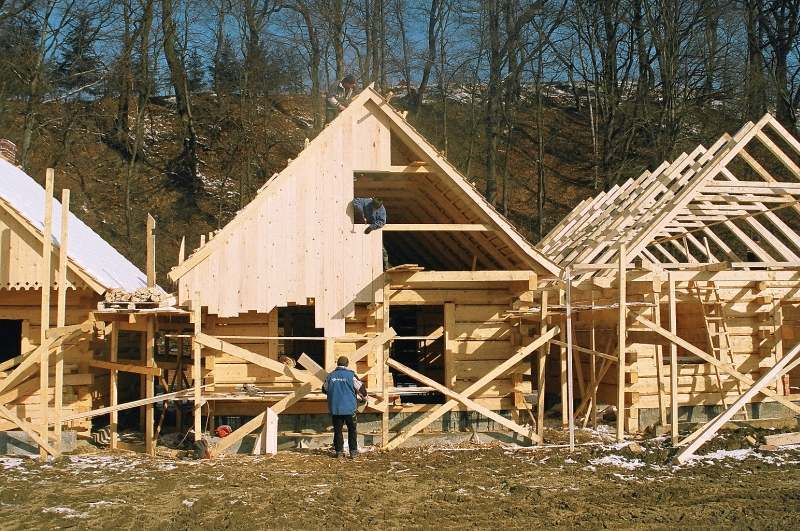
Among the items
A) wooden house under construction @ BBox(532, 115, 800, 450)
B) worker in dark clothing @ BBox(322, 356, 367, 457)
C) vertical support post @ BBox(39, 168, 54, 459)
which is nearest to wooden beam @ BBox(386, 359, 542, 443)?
worker in dark clothing @ BBox(322, 356, 367, 457)

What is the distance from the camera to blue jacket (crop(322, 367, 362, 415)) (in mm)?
12586

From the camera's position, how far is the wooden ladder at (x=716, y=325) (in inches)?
628

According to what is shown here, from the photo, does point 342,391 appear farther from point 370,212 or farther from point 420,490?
point 370,212

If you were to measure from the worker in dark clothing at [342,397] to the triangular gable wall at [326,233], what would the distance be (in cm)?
170

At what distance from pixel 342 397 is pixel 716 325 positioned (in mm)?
8518

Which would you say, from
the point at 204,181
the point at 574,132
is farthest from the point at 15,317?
the point at 574,132

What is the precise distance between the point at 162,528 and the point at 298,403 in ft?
19.5

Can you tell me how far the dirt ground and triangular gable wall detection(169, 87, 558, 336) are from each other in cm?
277

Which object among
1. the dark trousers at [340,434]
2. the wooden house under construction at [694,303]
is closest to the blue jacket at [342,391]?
the dark trousers at [340,434]

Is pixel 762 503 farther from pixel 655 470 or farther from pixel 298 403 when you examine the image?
pixel 298 403

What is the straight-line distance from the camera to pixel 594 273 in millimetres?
16219

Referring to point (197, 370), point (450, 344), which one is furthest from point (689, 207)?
point (197, 370)

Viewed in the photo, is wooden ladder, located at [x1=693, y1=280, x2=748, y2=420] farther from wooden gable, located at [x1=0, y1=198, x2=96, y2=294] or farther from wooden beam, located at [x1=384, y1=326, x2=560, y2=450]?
wooden gable, located at [x1=0, y1=198, x2=96, y2=294]

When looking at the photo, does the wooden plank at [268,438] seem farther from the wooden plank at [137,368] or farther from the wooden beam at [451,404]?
the wooden plank at [137,368]
